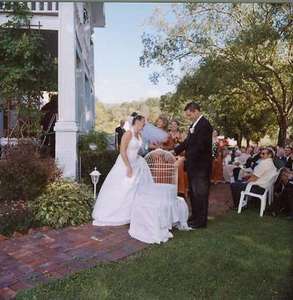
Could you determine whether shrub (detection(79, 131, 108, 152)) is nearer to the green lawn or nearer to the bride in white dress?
the bride in white dress

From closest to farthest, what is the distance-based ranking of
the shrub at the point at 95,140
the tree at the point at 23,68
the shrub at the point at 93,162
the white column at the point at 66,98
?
the white column at the point at 66,98
the tree at the point at 23,68
the shrub at the point at 93,162
the shrub at the point at 95,140

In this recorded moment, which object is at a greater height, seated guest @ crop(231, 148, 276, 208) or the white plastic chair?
seated guest @ crop(231, 148, 276, 208)

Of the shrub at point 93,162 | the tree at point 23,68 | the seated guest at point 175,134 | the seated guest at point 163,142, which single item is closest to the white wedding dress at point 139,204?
the seated guest at point 163,142

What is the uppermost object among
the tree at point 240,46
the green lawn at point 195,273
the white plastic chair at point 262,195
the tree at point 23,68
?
the tree at point 240,46

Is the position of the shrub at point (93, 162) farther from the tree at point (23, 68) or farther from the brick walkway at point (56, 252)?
the brick walkway at point (56, 252)

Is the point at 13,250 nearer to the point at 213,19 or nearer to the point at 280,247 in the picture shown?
the point at 280,247

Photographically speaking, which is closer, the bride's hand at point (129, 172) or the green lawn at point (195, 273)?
the green lawn at point (195, 273)

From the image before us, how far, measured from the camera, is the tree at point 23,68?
745 cm

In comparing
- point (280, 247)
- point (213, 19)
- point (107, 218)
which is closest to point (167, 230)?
point (107, 218)

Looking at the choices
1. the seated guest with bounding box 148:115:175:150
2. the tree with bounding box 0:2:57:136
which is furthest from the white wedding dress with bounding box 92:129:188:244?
the tree with bounding box 0:2:57:136

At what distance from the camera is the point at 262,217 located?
21.5 ft

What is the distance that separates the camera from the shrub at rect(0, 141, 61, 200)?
232 inches

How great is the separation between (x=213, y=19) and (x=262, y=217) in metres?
9.12

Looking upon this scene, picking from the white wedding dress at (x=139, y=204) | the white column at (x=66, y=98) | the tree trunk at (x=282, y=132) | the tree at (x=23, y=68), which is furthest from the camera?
the tree trunk at (x=282, y=132)
